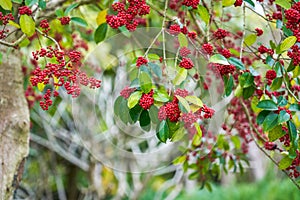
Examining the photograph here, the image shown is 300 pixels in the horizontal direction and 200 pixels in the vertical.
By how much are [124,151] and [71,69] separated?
44 centimetres

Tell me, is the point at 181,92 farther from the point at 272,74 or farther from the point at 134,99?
the point at 272,74

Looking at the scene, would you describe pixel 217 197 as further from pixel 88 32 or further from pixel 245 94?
pixel 245 94

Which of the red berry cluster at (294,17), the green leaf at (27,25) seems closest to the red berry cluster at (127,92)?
the green leaf at (27,25)

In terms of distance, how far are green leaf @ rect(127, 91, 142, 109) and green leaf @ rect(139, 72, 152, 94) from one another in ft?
0.04

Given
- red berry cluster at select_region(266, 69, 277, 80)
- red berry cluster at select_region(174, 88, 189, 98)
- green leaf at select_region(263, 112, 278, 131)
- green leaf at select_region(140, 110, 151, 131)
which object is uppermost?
red berry cluster at select_region(174, 88, 189, 98)

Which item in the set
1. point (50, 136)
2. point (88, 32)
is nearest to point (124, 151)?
point (88, 32)

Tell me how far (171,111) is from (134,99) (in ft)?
0.23

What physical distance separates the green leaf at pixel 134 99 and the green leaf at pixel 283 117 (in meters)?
0.33

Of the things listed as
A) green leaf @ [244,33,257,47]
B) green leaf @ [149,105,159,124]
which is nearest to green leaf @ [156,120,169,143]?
green leaf @ [149,105,159,124]

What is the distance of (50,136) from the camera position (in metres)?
3.23

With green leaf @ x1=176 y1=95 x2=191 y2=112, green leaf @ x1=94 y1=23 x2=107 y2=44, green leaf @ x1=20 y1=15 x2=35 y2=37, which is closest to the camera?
green leaf @ x1=176 y1=95 x2=191 y2=112

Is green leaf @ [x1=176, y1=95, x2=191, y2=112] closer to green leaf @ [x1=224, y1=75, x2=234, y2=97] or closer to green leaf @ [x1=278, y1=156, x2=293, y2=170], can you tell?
green leaf @ [x1=224, y1=75, x2=234, y2=97]

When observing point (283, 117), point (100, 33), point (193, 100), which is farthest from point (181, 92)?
point (100, 33)

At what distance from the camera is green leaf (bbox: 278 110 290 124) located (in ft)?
3.23
